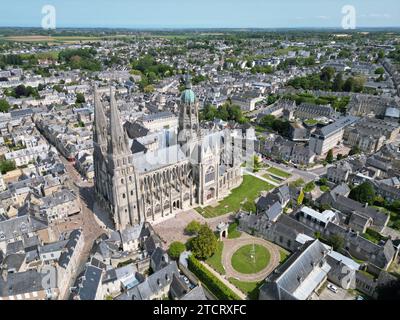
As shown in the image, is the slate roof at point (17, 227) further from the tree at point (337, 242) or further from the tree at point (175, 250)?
the tree at point (337, 242)

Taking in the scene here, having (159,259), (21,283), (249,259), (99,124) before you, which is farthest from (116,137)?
(249,259)

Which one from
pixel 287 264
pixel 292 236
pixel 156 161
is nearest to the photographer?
pixel 287 264

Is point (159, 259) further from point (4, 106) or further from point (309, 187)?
point (4, 106)

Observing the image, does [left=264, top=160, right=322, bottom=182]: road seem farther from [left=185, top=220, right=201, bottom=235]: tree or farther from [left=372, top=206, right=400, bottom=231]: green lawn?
[left=185, top=220, right=201, bottom=235]: tree

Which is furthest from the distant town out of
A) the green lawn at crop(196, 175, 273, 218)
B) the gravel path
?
the green lawn at crop(196, 175, 273, 218)

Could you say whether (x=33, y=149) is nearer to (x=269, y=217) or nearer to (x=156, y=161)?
(x=156, y=161)

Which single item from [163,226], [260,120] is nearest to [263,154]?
[260,120]
